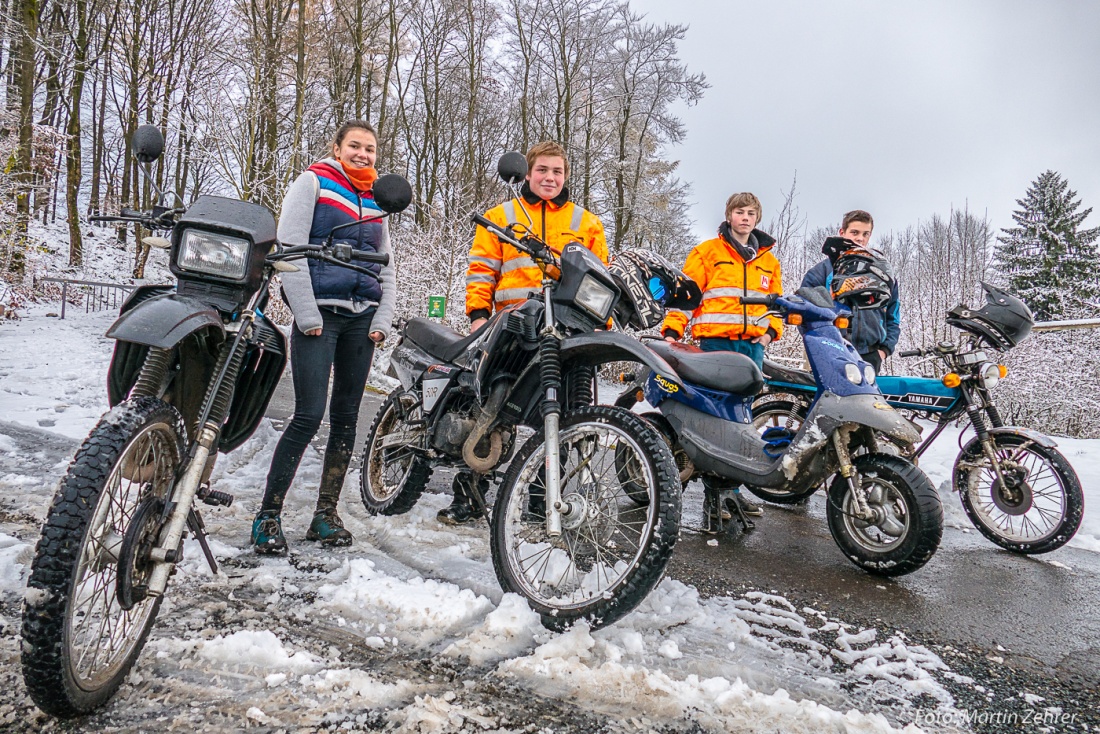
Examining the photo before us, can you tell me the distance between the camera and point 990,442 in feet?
12.4

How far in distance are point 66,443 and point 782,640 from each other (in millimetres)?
4454

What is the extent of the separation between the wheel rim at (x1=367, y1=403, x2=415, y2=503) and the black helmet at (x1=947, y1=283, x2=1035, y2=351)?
12.3 feet

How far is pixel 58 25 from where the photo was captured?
18.1 metres

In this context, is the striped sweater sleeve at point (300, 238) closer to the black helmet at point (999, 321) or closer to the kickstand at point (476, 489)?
the kickstand at point (476, 489)

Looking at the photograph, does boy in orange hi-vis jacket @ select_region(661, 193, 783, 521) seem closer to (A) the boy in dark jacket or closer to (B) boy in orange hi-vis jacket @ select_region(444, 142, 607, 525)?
(A) the boy in dark jacket

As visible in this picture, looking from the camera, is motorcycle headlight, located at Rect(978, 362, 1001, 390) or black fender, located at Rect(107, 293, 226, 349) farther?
motorcycle headlight, located at Rect(978, 362, 1001, 390)

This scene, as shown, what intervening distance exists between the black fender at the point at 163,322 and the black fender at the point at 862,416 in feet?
9.06

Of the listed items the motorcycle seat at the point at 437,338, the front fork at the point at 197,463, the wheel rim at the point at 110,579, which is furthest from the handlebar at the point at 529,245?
the wheel rim at the point at 110,579

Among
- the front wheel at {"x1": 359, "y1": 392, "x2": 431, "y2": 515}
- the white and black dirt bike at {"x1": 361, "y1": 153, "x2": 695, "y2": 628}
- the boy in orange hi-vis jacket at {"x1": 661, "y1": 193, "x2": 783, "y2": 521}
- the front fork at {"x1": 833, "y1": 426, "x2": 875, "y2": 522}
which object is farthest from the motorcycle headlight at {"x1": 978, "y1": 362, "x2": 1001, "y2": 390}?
the front wheel at {"x1": 359, "y1": 392, "x2": 431, "y2": 515}

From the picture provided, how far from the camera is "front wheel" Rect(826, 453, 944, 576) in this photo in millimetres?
2822

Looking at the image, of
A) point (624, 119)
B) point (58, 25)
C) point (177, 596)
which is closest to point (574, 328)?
point (177, 596)

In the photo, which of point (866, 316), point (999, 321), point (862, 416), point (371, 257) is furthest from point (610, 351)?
point (999, 321)

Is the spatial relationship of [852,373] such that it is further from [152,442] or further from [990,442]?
[152,442]

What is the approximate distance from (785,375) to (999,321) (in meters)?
1.40
